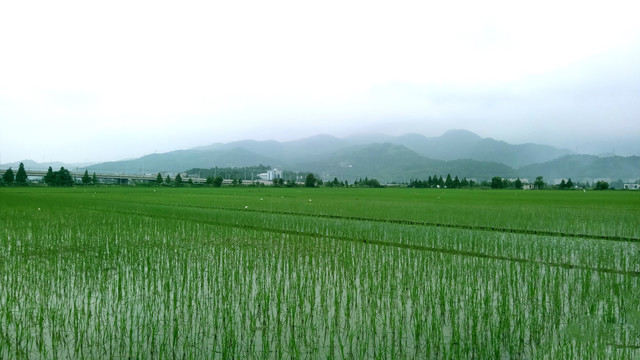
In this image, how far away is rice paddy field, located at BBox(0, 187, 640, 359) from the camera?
4.27 meters

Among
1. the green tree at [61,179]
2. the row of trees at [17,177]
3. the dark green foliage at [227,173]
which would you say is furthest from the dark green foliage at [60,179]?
the dark green foliage at [227,173]

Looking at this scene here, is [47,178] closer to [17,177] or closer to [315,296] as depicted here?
[17,177]

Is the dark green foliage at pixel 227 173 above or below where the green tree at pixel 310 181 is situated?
above

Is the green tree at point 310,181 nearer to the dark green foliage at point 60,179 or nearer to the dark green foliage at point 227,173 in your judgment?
the dark green foliage at point 60,179

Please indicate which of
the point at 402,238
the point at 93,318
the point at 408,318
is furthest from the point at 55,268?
the point at 402,238

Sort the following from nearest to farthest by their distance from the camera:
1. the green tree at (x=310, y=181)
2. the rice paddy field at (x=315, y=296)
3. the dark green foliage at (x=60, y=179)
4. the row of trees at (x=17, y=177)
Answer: the rice paddy field at (x=315, y=296), the row of trees at (x=17, y=177), the dark green foliage at (x=60, y=179), the green tree at (x=310, y=181)

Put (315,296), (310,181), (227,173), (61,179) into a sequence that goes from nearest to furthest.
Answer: (315,296) → (61,179) → (310,181) → (227,173)

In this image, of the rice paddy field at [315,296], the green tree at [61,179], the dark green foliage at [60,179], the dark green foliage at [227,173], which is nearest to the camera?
the rice paddy field at [315,296]

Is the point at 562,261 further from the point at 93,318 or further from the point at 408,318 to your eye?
the point at 93,318

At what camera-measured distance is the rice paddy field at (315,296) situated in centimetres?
427

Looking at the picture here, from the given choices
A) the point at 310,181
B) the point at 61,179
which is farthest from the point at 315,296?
the point at 61,179

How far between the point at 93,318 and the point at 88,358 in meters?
1.13

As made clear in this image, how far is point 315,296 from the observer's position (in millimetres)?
5867

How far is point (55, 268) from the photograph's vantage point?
A: 728 centimetres
